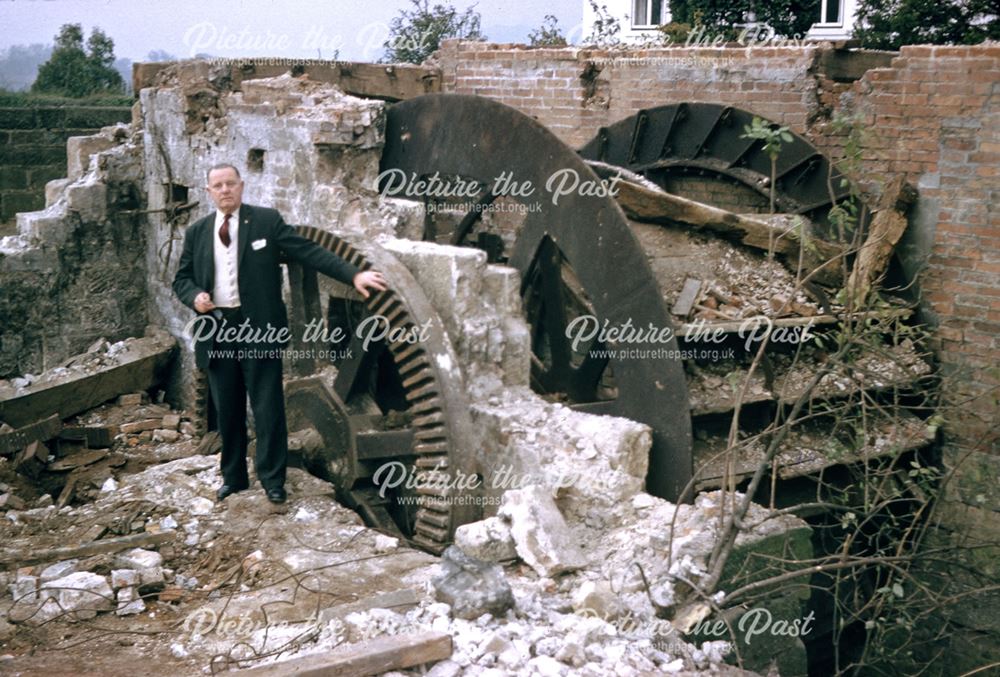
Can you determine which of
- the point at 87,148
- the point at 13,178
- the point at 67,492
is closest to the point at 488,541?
the point at 67,492

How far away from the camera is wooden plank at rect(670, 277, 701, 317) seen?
6.86 meters

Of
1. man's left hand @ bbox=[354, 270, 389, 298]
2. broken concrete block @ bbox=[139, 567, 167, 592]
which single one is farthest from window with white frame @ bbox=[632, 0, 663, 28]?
broken concrete block @ bbox=[139, 567, 167, 592]

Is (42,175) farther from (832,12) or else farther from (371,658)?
(371,658)

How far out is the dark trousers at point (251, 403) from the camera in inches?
221

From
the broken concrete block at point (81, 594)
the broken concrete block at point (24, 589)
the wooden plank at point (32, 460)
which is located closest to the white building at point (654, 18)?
the wooden plank at point (32, 460)

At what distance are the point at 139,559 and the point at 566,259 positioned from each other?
3.13 metres

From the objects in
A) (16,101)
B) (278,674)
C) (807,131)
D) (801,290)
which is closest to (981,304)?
(801,290)

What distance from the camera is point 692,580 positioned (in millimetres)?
4512

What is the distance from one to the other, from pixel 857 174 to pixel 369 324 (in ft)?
12.7

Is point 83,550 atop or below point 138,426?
atop

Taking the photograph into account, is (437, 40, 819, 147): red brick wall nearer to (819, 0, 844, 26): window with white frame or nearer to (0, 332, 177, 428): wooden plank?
(0, 332, 177, 428): wooden plank

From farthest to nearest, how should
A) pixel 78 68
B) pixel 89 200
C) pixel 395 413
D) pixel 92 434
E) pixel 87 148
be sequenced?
pixel 78 68, pixel 87 148, pixel 89 200, pixel 92 434, pixel 395 413

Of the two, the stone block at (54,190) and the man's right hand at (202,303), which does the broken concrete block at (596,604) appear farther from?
the stone block at (54,190)

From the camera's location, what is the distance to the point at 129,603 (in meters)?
4.67
